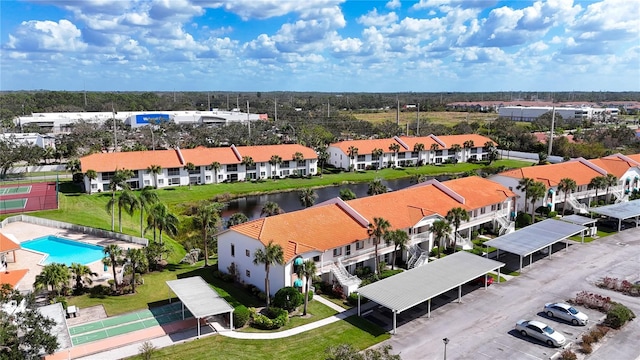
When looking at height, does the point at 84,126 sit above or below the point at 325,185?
above

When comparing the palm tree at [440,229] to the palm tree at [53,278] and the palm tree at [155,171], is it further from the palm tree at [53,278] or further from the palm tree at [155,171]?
the palm tree at [155,171]

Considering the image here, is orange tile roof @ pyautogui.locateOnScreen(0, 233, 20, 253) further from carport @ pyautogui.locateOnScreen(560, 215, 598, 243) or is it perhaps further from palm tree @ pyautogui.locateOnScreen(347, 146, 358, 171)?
palm tree @ pyautogui.locateOnScreen(347, 146, 358, 171)

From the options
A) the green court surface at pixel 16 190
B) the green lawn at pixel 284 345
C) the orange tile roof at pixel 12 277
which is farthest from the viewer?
the green court surface at pixel 16 190

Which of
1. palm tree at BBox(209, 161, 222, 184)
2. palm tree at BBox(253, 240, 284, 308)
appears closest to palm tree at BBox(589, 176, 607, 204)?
palm tree at BBox(253, 240, 284, 308)

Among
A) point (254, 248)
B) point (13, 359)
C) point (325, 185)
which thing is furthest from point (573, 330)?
point (325, 185)

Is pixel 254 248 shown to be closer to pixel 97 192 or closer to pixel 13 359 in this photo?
pixel 13 359

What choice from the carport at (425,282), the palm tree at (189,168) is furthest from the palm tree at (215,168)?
the carport at (425,282)

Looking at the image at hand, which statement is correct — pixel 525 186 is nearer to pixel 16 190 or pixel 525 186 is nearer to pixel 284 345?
pixel 284 345
